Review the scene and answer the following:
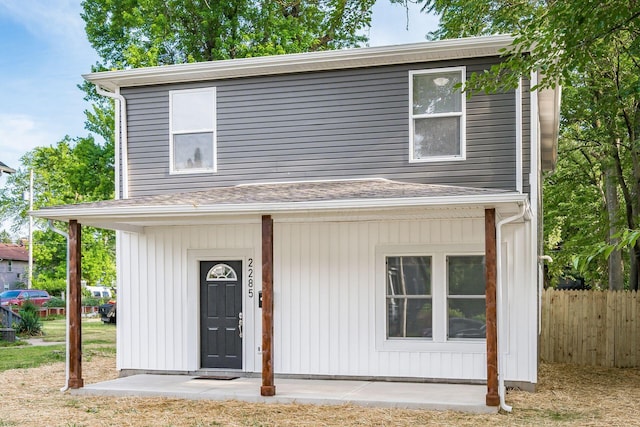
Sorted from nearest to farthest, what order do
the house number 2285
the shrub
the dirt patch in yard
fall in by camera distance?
the dirt patch in yard → the house number 2285 → the shrub

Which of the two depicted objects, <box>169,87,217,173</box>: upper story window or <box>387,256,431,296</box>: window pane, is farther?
<box>169,87,217,173</box>: upper story window

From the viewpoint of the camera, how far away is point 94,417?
9.13 m

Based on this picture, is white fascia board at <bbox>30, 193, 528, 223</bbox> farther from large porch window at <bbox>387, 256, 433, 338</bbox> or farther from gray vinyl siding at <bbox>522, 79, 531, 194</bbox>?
large porch window at <bbox>387, 256, 433, 338</bbox>

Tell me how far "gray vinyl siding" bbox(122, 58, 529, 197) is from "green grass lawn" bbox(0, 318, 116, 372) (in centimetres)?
492

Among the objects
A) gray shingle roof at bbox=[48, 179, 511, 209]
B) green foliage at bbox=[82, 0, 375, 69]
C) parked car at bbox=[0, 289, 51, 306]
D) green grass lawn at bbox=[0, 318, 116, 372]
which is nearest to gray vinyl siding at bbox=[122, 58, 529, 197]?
gray shingle roof at bbox=[48, 179, 511, 209]

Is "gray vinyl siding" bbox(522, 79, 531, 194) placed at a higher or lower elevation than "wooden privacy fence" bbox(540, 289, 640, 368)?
higher

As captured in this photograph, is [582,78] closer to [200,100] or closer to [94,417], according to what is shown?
[200,100]

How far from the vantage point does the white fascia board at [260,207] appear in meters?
9.30

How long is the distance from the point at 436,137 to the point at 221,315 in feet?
15.2

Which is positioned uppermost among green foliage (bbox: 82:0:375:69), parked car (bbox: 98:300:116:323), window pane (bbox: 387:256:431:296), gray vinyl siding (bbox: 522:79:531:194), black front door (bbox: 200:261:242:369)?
green foliage (bbox: 82:0:375:69)

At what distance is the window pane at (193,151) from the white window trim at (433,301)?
11.1ft

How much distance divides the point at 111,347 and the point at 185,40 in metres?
11.0

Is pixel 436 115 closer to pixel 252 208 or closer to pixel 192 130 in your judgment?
pixel 252 208

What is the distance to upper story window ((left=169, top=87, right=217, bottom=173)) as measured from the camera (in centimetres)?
1278
